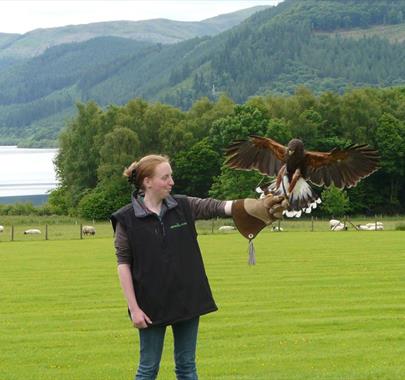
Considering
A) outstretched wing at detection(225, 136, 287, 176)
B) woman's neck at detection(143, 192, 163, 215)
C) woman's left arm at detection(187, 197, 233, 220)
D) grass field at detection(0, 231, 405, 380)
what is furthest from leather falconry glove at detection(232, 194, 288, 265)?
grass field at detection(0, 231, 405, 380)

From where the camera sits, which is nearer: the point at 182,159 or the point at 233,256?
the point at 233,256

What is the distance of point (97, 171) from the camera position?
10794cm

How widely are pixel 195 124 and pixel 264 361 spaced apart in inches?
3734

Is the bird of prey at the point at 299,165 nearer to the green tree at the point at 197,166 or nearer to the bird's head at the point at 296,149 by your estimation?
the bird's head at the point at 296,149

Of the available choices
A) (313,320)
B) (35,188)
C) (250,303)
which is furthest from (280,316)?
(35,188)

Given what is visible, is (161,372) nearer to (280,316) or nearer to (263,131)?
(280,316)

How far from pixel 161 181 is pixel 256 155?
3.71 m

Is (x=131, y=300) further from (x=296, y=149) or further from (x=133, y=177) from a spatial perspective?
(x=296, y=149)

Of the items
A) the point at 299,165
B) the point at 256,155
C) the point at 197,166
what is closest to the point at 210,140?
the point at 197,166

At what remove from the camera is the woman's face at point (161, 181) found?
7.99m

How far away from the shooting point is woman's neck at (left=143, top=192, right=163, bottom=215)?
8133 mm

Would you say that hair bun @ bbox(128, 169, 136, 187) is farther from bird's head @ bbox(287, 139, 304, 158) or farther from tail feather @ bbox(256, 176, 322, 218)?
bird's head @ bbox(287, 139, 304, 158)

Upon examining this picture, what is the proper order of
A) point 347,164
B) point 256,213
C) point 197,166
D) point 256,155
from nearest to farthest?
point 256,213 < point 347,164 < point 256,155 < point 197,166

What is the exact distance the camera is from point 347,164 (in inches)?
410
